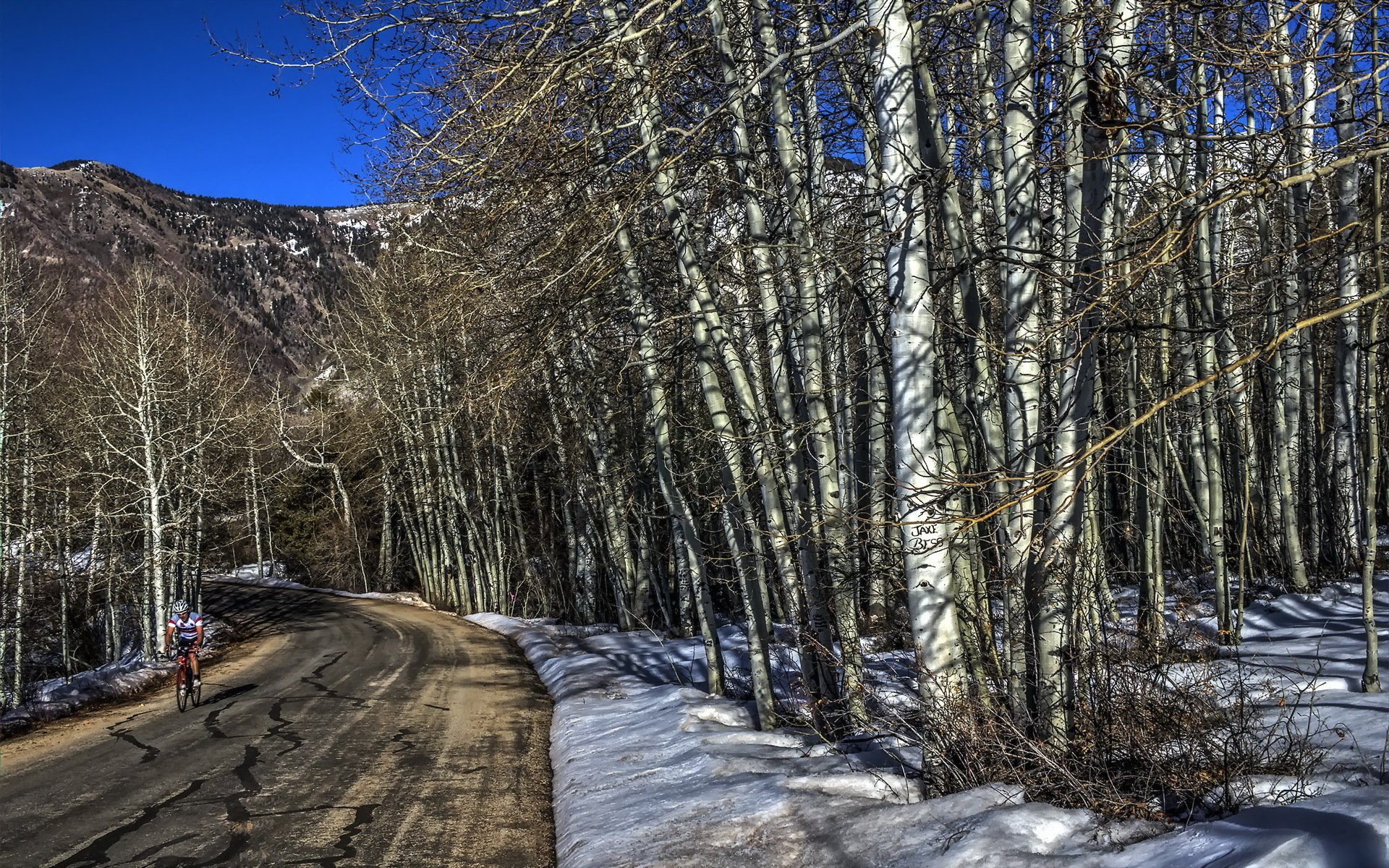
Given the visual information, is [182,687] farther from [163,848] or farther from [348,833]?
[348,833]

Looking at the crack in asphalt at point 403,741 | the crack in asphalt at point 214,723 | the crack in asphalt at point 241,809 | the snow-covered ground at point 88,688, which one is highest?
the crack in asphalt at point 241,809

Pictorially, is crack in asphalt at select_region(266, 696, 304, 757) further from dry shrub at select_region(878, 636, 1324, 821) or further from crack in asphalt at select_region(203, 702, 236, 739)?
dry shrub at select_region(878, 636, 1324, 821)

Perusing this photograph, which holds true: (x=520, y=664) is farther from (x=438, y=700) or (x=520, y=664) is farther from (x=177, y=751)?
(x=177, y=751)

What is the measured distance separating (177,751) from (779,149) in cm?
960

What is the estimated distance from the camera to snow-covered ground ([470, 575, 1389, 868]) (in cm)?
354

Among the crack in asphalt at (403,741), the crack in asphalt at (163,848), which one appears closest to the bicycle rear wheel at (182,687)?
the crack in asphalt at (403,741)

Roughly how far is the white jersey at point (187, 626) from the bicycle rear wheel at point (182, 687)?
21.0 inches

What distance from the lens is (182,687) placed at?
1359cm

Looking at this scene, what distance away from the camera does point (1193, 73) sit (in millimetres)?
9734

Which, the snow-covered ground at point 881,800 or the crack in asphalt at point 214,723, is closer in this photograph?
the snow-covered ground at point 881,800

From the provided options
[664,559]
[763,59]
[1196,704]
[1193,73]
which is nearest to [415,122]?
[763,59]

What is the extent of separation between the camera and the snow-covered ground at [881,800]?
3.54 meters

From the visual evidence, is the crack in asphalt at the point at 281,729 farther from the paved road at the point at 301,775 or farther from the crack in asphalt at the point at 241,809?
the crack in asphalt at the point at 241,809

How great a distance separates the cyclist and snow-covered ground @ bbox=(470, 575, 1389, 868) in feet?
22.0
